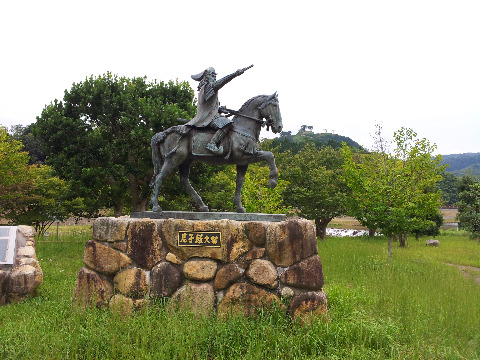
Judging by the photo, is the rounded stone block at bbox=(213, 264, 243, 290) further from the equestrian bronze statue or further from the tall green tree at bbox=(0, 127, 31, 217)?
the tall green tree at bbox=(0, 127, 31, 217)

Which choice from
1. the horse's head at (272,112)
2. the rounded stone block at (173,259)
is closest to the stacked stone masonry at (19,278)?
the rounded stone block at (173,259)

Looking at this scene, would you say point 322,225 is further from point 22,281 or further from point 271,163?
point 22,281

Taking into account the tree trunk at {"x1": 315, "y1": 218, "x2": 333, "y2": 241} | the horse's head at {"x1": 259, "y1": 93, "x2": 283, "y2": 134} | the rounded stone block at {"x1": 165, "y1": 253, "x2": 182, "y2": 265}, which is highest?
the horse's head at {"x1": 259, "y1": 93, "x2": 283, "y2": 134}

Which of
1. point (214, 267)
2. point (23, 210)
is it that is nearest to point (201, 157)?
point (214, 267)

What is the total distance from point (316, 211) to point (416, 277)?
12.4 m

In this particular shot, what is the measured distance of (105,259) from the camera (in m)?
4.95

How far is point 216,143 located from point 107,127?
923 cm

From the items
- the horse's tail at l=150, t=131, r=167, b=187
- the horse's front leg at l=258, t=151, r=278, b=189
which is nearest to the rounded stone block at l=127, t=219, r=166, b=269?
the horse's tail at l=150, t=131, r=167, b=187

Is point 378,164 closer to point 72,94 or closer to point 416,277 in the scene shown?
point 416,277

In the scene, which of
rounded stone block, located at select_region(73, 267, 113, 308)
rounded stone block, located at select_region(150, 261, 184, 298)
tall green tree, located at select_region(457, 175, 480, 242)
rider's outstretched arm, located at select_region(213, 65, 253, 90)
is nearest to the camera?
rounded stone block, located at select_region(150, 261, 184, 298)

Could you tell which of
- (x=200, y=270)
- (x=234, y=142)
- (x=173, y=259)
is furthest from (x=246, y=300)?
(x=234, y=142)

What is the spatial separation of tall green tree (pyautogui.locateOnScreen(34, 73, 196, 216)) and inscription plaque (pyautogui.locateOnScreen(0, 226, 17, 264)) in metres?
5.66

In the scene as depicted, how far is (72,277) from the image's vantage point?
8.04 meters

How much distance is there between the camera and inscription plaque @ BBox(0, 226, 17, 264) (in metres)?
6.29
